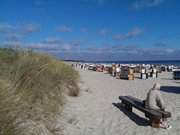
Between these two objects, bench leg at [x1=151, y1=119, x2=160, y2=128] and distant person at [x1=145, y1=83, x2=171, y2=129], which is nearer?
bench leg at [x1=151, y1=119, x2=160, y2=128]

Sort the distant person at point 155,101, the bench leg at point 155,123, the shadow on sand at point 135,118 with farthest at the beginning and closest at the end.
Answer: the shadow on sand at point 135,118, the distant person at point 155,101, the bench leg at point 155,123

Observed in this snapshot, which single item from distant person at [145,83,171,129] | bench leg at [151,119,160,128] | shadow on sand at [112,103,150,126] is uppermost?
distant person at [145,83,171,129]

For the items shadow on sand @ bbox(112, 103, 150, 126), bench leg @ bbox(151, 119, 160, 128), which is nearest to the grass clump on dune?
shadow on sand @ bbox(112, 103, 150, 126)

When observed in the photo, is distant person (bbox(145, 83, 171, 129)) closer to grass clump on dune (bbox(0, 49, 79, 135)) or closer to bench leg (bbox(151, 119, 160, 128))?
bench leg (bbox(151, 119, 160, 128))

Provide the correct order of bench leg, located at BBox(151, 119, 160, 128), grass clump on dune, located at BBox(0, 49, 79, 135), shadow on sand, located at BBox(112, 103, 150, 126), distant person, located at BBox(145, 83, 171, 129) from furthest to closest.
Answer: shadow on sand, located at BBox(112, 103, 150, 126) → distant person, located at BBox(145, 83, 171, 129) → bench leg, located at BBox(151, 119, 160, 128) → grass clump on dune, located at BBox(0, 49, 79, 135)

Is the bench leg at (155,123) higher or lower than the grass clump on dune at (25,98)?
lower

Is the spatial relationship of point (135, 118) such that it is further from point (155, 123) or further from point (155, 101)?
point (155, 123)

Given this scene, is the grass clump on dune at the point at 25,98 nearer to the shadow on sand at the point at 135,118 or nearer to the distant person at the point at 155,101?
the shadow on sand at the point at 135,118

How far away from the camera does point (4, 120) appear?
3.20 meters

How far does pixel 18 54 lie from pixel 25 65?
2.02 meters

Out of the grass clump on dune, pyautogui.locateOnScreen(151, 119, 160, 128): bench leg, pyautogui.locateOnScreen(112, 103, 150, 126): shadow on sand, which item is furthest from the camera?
pyautogui.locateOnScreen(112, 103, 150, 126): shadow on sand

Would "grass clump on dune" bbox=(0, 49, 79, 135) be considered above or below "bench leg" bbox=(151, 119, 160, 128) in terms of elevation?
above

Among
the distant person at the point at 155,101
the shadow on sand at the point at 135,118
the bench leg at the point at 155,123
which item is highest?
the distant person at the point at 155,101

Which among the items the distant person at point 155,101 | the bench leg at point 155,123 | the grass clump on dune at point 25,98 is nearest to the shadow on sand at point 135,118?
the bench leg at point 155,123
